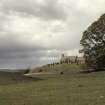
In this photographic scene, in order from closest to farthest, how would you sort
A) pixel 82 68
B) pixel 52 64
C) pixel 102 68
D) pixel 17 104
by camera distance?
pixel 17 104, pixel 102 68, pixel 82 68, pixel 52 64

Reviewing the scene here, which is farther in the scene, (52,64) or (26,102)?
(52,64)

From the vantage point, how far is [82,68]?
94812mm

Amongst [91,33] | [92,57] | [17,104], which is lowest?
[17,104]

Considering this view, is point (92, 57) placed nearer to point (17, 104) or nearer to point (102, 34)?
point (102, 34)

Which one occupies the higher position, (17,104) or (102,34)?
(102,34)

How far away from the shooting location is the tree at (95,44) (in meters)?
85.1

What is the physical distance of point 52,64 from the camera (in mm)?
134125

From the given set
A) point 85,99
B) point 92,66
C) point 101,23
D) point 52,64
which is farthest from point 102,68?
point 85,99

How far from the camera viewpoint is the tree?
85.1 metres

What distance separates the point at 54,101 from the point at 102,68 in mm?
60504

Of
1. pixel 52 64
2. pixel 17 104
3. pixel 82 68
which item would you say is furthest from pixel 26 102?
pixel 52 64

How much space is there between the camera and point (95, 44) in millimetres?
87375

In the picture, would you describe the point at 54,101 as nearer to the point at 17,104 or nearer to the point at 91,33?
the point at 17,104

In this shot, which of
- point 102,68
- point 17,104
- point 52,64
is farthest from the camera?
point 52,64
